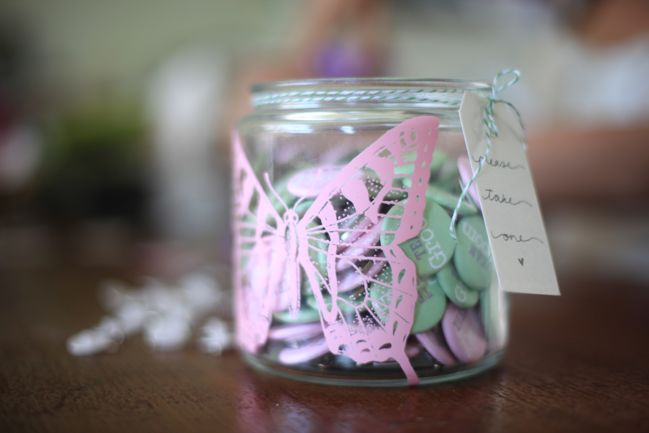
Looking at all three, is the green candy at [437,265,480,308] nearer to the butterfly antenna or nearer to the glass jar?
the glass jar

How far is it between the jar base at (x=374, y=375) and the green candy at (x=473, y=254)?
6 cm

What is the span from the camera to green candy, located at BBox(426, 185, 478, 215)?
0.44m

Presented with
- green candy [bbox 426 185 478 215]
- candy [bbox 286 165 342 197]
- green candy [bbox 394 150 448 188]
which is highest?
green candy [bbox 394 150 448 188]

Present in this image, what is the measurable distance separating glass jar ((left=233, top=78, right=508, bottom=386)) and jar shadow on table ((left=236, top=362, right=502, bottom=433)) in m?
0.01

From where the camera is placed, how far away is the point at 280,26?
2.88m

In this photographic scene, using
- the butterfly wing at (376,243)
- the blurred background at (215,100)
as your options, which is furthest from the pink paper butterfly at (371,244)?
the blurred background at (215,100)

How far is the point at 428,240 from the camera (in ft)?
1.42

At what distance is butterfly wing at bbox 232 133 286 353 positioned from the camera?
1.53 feet

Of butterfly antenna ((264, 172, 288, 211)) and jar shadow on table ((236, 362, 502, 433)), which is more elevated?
butterfly antenna ((264, 172, 288, 211))

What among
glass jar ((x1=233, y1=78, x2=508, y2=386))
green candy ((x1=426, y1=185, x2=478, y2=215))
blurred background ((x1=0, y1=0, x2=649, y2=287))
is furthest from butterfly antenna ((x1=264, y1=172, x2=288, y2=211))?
blurred background ((x1=0, y1=0, x2=649, y2=287))

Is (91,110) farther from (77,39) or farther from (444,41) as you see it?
(444,41)

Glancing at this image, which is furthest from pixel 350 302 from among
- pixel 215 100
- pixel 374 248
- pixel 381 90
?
pixel 215 100

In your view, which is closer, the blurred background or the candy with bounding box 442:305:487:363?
the candy with bounding box 442:305:487:363

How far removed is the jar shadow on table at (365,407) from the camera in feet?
1.22
